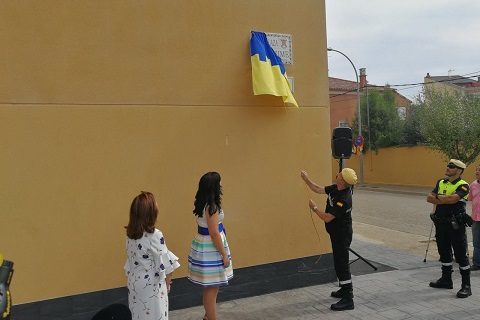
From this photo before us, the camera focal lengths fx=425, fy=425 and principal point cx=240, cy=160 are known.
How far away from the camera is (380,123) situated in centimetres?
2725

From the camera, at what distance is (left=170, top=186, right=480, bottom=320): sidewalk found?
191 inches

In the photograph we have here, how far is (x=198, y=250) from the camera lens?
167 inches

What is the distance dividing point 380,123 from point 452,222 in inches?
900

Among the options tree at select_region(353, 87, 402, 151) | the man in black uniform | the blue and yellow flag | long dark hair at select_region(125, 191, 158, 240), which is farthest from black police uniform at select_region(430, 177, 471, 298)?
tree at select_region(353, 87, 402, 151)

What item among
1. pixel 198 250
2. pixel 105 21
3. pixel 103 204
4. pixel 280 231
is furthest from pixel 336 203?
pixel 105 21

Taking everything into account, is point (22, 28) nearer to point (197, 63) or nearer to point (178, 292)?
point (197, 63)

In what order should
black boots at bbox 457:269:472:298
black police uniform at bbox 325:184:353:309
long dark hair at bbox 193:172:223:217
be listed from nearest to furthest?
long dark hair at bbox 193:172:223:217
black police uniform at bbox 325:184:353:309
black boots at bbox 457:269:472:298

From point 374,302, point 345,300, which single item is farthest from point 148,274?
point 374,302

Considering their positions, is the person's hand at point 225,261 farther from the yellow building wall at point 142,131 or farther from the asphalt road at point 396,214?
the asphalt road at point 396,214

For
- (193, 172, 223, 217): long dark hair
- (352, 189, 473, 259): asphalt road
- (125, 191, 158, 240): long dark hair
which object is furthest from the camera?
(352, 189, 473, 259): asphalt road

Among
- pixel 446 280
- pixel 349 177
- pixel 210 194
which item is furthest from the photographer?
pixel 446 280

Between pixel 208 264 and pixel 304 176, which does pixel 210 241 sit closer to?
pixel 208 264

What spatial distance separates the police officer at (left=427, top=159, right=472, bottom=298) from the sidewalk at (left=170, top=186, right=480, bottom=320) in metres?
0.20

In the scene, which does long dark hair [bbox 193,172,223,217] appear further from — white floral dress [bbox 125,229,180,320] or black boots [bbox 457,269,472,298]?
black boots [bbox 457,269,472,298]
